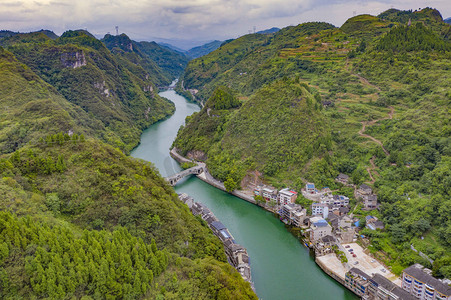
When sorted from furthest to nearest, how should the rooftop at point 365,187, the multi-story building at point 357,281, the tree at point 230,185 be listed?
the tree at point 230,185, the rooftop at point 365,187, the multi-story building at point 357,281

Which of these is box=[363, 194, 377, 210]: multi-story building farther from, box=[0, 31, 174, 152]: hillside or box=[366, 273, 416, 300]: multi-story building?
box=[0, 31, 174, 152]: hillside

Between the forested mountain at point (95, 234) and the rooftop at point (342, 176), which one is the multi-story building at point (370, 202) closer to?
the rooftop at point (342, 176)

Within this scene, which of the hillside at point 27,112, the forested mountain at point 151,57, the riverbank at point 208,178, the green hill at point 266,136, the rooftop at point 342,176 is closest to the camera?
the rooftop at point 342,176

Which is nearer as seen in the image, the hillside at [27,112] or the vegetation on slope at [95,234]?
the vegetation on slope at [95,234]

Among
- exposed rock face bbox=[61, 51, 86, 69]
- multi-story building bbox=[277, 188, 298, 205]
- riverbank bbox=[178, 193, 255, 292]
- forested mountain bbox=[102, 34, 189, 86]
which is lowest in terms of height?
riverbank bbox=[178, 193, 255, 292]

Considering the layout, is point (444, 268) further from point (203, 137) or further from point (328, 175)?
point (203, 137)

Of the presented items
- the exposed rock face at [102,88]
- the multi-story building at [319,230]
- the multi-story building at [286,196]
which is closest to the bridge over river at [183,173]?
the multi-story building at [286,196]

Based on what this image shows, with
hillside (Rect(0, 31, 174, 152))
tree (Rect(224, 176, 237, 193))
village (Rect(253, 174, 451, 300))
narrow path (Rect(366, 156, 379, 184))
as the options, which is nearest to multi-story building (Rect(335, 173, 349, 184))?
village (Rect(253, 174, 451, 300))
